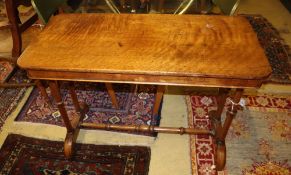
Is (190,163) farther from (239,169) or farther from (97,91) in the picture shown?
(97,91)

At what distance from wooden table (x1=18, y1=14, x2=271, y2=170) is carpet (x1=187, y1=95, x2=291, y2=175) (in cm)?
31

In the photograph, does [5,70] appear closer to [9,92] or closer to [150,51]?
[9,92]

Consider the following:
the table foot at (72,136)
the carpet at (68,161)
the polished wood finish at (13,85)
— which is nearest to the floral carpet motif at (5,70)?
the polished wood finish at (13,85)

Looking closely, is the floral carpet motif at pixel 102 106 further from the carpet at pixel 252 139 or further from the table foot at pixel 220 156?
the table foot at pixel 220 156

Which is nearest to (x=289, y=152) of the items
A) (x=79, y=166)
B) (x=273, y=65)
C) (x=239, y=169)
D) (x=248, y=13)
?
(x=239, y=169)

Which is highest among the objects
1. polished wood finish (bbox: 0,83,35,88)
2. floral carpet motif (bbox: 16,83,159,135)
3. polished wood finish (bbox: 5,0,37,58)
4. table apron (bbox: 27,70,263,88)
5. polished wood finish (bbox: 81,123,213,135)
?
table apron (bbox: 27,70,263,88)

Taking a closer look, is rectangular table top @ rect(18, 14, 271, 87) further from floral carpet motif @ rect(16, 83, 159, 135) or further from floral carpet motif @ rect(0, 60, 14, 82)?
floral carpet motif @ rect(0, 60, 14, 82)

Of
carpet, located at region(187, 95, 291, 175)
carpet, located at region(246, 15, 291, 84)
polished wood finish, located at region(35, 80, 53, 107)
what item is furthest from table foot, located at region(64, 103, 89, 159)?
carpet, located at region(246, 15, 291, 84)

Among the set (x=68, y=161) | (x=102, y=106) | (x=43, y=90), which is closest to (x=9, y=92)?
(x=43, y=90)

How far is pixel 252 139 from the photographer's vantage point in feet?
5.90

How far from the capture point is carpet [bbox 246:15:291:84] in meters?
2.32

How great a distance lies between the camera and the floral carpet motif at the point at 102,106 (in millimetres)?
1978

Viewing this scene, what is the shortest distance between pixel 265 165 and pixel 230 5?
1.08 meters

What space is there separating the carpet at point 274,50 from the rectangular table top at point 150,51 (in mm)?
1212
